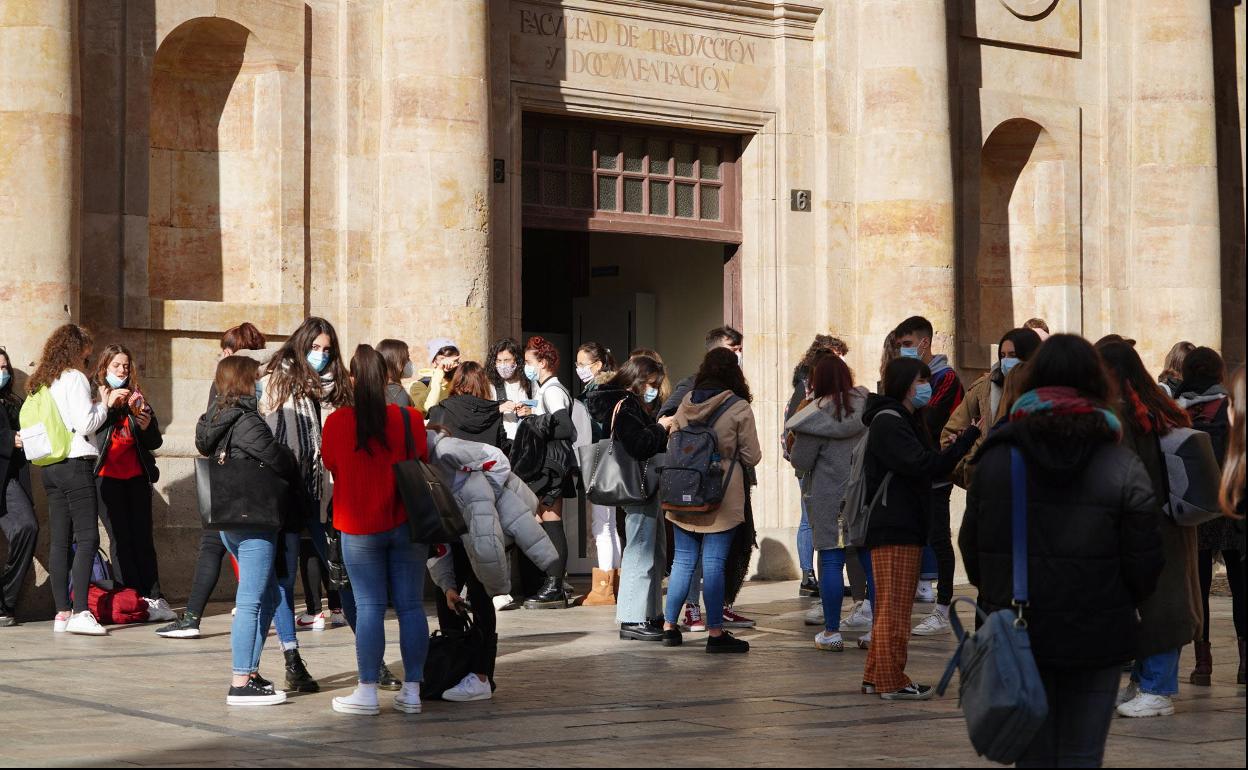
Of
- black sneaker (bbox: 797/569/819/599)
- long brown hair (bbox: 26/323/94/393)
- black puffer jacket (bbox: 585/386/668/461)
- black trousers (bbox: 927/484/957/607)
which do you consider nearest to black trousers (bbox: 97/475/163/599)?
long brown hair (bbox: 26/323/94/393)

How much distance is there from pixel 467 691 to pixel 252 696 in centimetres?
101

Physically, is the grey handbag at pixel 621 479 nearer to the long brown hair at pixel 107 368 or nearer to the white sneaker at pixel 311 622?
the white sneaker at pixel 311 622

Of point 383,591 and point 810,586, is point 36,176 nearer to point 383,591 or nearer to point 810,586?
point 383,591

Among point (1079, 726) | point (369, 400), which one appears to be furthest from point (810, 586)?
point (1079, 726)

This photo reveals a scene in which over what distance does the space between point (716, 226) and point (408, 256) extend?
12.3 ft

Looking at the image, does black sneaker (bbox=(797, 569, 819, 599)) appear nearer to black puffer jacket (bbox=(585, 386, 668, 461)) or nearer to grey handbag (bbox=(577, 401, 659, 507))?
grey handbag (bbox=(577, 401, 659, 507))


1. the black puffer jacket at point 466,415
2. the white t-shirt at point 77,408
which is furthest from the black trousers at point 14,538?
the black puffer jacket at point 466,415

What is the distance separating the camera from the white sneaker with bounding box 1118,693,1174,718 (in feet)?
29.3

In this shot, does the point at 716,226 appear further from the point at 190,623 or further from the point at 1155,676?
the point at 1155,676

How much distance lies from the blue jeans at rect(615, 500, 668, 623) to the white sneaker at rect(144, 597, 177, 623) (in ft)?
9.94

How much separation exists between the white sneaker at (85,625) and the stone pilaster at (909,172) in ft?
26.4

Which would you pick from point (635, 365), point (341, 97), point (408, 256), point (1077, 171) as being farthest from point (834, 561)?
point (1077, 171)

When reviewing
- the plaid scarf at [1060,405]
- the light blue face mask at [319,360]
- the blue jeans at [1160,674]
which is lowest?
the blue jeans at [1160,674]

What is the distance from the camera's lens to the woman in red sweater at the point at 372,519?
8.80m
